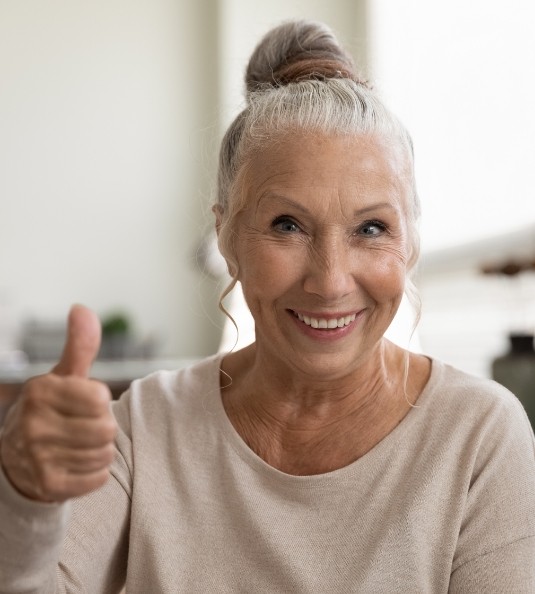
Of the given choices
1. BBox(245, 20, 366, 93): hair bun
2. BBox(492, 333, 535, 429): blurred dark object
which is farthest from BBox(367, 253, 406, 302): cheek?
BBox(492, 333, 535, 429): blurred dark object

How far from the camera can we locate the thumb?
2.97 ft

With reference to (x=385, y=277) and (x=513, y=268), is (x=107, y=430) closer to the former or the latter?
(x=385, y=277)

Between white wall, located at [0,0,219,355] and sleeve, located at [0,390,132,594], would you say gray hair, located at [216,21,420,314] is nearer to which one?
sleeve, located at [0,390,132,594]

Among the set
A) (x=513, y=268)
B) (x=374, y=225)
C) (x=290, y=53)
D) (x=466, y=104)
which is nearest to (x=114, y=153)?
(x=466, y=104)

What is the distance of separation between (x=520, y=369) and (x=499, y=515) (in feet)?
1.64

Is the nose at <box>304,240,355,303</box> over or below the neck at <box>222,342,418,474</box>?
over

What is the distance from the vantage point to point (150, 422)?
4.97 ft

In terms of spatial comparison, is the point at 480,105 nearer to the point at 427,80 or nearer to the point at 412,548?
the point at 427,80

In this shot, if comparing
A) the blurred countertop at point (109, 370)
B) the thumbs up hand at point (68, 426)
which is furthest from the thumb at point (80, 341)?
the blurred countertop at point (109, 370)

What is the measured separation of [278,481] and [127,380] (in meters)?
2.77

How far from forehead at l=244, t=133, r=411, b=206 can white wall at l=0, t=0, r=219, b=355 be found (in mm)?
4113

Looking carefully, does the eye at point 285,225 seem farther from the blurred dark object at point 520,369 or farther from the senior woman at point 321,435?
the blurred dark object at point 520,369

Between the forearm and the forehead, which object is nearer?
the forearm

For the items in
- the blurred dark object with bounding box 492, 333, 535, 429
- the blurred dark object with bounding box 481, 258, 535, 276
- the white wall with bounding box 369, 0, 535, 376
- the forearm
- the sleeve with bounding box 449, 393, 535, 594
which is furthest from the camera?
the white wall with bounding box 369, 0, 535, 376
